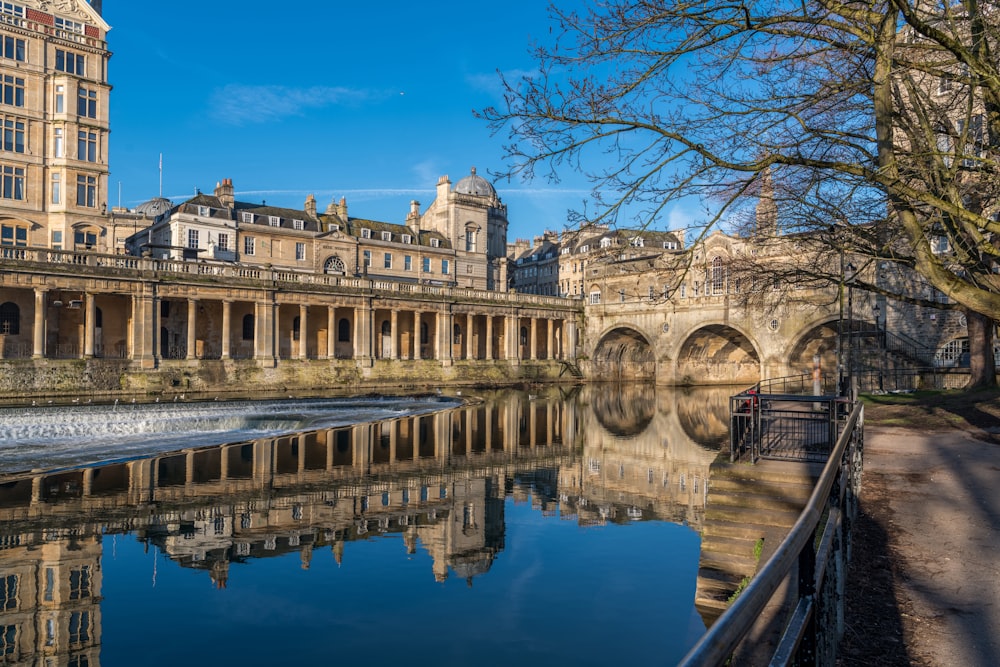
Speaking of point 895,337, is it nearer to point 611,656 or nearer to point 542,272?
point 611,656

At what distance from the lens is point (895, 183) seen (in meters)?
8.04

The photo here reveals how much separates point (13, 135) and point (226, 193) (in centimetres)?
1386

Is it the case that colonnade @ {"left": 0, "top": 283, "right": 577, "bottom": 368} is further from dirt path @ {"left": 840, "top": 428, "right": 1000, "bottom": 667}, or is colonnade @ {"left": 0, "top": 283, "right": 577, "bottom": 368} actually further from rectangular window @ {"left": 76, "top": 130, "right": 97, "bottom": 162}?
dirt path @ {"left": 840, "top": 428, "right": 1000, "bottom": 667}

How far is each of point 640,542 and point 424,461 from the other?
27.0ft

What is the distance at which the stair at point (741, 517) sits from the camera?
356 inches

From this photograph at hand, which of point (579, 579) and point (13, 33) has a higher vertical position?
point (13, 33)

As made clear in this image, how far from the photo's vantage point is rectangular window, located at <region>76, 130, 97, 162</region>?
43.8 meters

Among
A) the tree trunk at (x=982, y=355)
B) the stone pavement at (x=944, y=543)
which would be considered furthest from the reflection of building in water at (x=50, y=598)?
the tree trunk at (x=982, y=355)

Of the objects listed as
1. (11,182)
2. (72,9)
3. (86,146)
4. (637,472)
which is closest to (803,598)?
(637,472)

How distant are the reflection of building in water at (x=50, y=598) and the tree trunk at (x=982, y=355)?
91.9 feet

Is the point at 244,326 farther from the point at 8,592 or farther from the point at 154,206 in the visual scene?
the point at 154,206

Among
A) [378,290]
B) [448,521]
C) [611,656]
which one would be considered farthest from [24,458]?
[378,290]

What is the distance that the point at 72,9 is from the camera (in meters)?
43.9

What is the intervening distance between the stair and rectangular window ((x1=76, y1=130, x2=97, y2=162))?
47.9 meters
